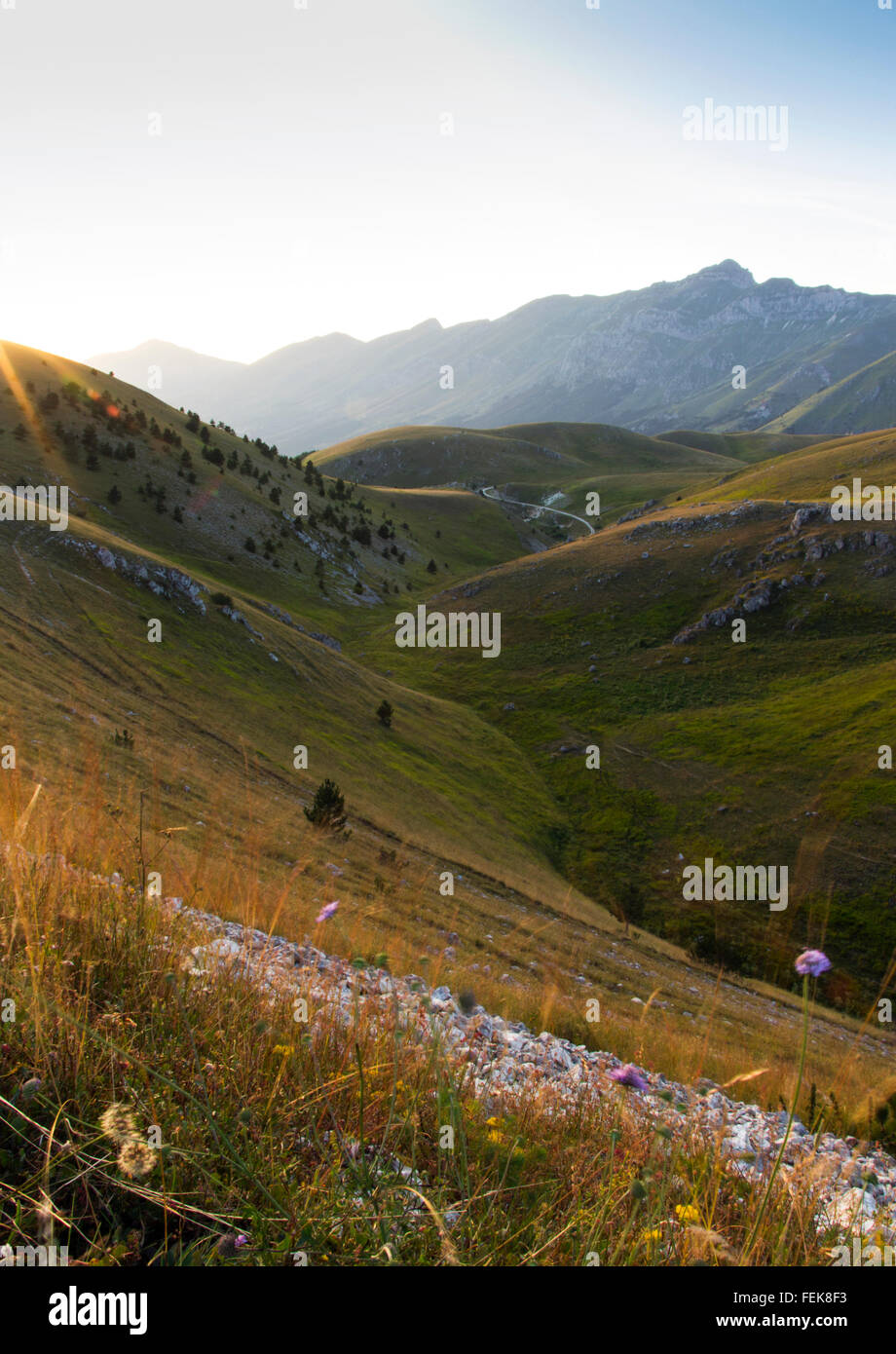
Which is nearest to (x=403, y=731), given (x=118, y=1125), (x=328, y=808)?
(x=328, y=808)

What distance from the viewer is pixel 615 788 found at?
51.3m

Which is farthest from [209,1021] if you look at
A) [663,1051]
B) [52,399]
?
[52,399]

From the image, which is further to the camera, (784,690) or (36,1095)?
(784,690)

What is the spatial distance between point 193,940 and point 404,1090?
2.29 metres

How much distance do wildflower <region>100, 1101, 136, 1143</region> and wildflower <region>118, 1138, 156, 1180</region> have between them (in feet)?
0.21

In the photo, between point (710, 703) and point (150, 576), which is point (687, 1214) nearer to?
point (150, 576)

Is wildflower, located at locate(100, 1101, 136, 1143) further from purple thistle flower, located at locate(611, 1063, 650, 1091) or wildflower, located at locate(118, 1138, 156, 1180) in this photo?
purple thistle flower, located at locate(611, 1063, 650, 1091)

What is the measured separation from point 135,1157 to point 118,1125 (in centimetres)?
21

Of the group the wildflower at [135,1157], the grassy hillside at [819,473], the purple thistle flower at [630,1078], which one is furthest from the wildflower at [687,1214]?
the grassy hillside at [819,473]

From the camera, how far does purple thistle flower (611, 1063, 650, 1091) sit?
10.2 feet

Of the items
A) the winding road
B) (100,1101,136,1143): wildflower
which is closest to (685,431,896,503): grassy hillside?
the winding road

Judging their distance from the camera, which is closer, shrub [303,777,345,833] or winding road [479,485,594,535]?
shrub [303,777,345,833]
